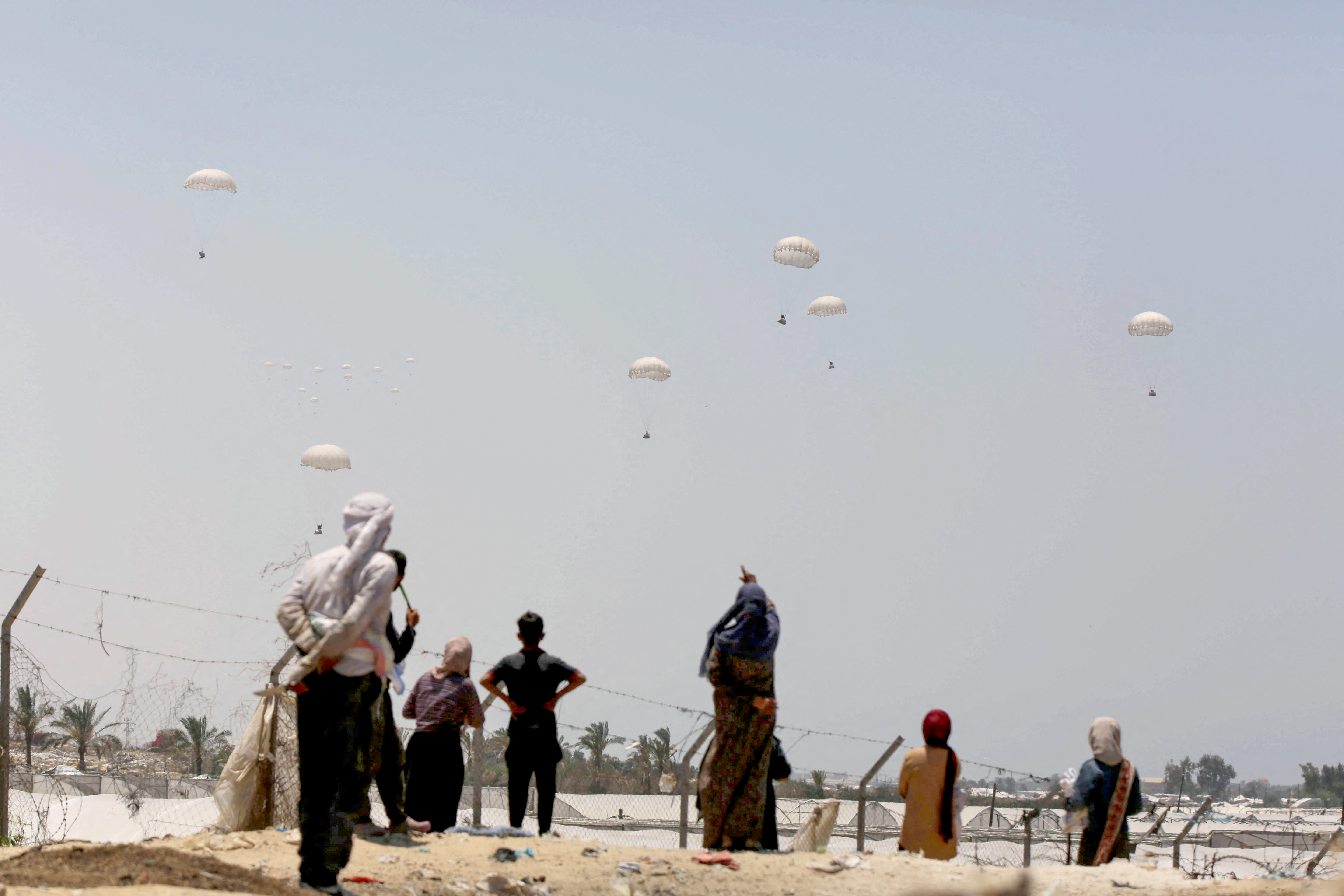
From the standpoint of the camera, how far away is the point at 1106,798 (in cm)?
811

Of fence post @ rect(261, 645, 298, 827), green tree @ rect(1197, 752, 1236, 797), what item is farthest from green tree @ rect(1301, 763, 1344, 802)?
fence post @ rect(261, 645, 298, 827)

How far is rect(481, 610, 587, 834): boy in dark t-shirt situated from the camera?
7887 mm

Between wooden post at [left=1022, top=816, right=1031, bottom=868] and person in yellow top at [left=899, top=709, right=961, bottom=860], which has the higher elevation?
person in yellow top at [left=899, top=709, right=961, bottom=860]

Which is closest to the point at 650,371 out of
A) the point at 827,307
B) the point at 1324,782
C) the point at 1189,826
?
the point at 827,307

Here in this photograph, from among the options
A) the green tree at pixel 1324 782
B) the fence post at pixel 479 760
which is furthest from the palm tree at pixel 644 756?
the green tree at pixel 1324 782

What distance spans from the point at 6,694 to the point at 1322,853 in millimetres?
10486

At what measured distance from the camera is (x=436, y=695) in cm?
804

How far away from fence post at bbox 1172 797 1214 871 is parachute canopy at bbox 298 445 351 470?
27486 millimetres

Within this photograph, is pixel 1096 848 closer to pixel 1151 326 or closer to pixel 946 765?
pixel 946 765

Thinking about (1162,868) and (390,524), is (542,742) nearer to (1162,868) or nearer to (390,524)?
(390,524)

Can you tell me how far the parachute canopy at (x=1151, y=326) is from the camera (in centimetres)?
3728

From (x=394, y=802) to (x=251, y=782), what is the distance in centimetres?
95

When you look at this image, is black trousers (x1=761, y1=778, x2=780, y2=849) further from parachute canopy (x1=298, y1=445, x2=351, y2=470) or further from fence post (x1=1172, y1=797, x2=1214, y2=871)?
parachute canopy (x1=298, y1=445, x2=351, y2=470)

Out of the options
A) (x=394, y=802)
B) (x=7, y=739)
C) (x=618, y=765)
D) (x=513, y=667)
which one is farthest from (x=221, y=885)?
(x=618, y=765)
